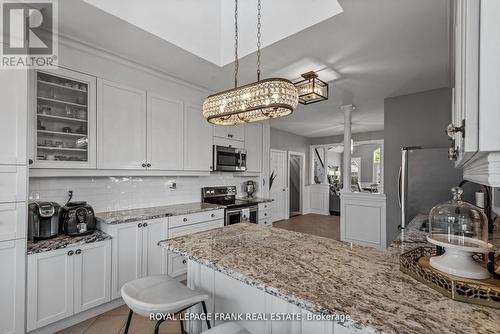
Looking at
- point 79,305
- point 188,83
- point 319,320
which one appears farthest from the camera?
point 188,83

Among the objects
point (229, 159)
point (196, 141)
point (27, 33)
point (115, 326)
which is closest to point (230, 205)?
point (229, 159)

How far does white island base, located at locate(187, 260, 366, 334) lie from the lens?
109 cm

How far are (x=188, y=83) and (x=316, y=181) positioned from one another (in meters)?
5.73

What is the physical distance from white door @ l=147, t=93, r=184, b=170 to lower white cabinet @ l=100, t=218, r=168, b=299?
738mm

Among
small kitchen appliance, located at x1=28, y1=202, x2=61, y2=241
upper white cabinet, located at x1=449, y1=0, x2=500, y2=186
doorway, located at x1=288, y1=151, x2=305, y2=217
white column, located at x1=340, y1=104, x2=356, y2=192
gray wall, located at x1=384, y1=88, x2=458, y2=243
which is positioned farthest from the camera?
doorway, located at x1=288, y1=151, x2=305, y2=217

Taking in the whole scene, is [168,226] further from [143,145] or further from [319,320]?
[319,320]

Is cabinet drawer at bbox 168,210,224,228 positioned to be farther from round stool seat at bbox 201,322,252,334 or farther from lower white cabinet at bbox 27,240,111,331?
round stool seat at bbox 201,322,252,334

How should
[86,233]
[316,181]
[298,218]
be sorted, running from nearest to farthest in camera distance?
[86,233] → [298,218] → [316,181]

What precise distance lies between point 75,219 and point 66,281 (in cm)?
51

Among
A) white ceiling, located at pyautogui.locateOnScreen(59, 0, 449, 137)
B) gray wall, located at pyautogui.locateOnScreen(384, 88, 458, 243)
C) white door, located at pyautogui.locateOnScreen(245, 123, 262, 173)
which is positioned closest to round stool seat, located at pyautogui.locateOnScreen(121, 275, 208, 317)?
white ceiling, located at pyautogui.locateOnScreen(59, 0, 449, 137)

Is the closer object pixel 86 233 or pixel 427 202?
pixel 86 233

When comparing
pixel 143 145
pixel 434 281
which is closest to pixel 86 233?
pixel 143 145

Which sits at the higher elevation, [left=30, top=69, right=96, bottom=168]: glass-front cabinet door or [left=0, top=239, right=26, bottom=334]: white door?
[left=30, top=69, right=96, bottom=168]: glass-front cabinet door

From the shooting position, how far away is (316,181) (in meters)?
7.79
